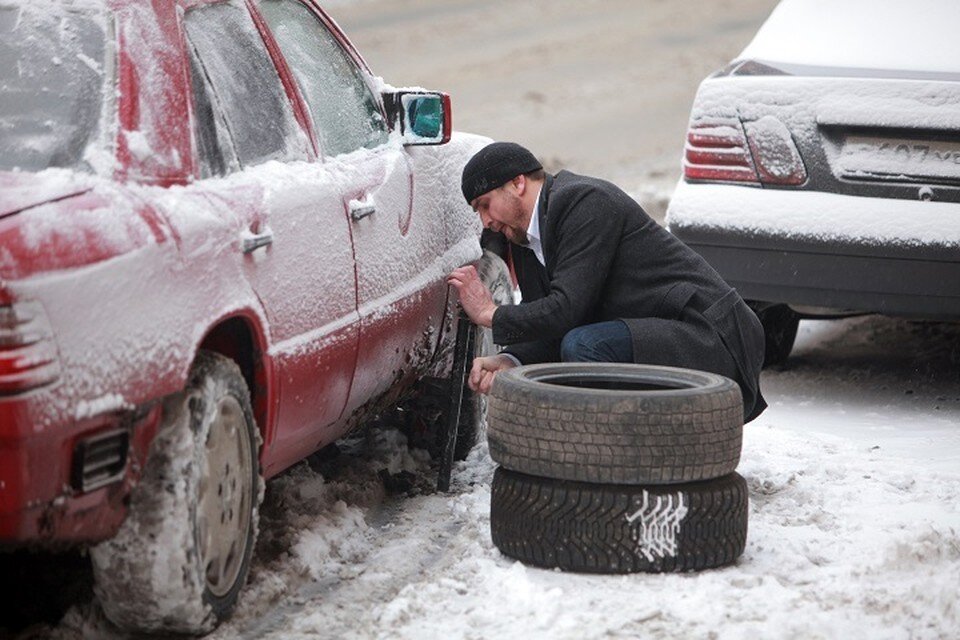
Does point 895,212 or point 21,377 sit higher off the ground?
point 21,377

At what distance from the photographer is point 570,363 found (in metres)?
5.57

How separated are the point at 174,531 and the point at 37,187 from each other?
34.0 inches

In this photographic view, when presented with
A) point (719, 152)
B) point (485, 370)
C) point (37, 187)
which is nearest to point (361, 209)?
point (485, 370)

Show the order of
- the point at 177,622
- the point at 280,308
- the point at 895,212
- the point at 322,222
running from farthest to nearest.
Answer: the point at 895,212 < the point at 322,222 < the point at 280,308 < the point at 177,622

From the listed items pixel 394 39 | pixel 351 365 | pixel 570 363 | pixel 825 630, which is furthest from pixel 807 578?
pixel 394 39

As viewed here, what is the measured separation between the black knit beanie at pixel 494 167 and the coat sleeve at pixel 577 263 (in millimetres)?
245

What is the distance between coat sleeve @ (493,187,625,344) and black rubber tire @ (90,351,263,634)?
1565 millimetres

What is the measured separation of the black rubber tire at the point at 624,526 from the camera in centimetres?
491

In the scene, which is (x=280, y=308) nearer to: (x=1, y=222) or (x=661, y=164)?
(x=1, y=222)

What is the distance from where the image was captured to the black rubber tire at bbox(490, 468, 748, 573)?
4.91 m

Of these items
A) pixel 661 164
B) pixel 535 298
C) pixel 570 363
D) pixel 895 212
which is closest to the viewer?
pixel 570 363

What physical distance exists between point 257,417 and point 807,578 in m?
1.61

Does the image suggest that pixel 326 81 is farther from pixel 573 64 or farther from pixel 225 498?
pixel 573 64

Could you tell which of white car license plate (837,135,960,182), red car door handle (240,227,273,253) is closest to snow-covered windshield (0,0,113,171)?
red car door handle (240,227,273,253)
